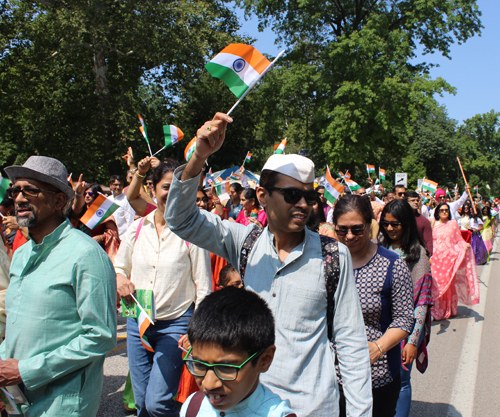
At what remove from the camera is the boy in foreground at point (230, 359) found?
1.59 m

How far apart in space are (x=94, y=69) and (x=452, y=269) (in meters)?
17.5

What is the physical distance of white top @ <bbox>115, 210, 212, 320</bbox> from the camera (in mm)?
3295

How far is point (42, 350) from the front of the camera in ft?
7.28

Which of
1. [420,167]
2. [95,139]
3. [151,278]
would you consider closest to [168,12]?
[95,139]

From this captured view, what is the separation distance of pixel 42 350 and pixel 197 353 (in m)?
0.96

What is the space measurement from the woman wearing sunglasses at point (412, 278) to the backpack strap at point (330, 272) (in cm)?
165

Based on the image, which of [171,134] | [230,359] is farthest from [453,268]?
[230,359]

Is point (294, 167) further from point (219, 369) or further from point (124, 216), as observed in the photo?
point (124, 216)

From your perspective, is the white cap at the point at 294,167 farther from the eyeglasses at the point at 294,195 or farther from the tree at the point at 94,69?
the tree at the point at 94,69

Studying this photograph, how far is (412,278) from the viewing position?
12.1ft

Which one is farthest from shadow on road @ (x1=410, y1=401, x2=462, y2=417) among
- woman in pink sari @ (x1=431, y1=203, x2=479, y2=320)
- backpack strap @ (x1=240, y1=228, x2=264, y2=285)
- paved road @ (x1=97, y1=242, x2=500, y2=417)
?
woman in pink sari @ (x1=431, y1=203, x2=479, y2=320)

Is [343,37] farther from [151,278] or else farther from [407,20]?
[151,278]

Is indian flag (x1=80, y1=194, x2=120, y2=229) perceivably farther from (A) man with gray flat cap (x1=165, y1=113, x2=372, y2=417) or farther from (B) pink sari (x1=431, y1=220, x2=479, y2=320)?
(B) pink sari (x1=431, y1=220, x2=479, y2=320)

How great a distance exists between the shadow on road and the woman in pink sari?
3682 mm
